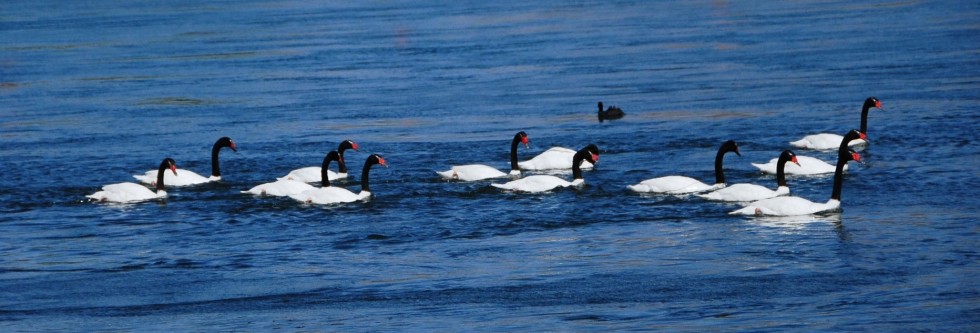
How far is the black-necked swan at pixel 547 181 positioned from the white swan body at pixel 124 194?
197 inches

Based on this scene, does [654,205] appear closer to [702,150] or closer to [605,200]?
[605,200]

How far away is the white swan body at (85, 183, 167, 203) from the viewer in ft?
77.5

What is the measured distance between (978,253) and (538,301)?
485 cm

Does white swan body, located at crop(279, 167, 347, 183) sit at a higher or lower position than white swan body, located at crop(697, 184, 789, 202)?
higher

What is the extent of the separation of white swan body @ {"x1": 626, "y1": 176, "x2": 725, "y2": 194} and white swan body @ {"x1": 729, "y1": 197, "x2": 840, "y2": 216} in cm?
161

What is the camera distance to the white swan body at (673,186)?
72.5 feet

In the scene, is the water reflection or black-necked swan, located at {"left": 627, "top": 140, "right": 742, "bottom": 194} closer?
the water reflection

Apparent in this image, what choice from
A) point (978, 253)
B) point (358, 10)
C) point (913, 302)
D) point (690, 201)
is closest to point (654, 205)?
point (690, 201)

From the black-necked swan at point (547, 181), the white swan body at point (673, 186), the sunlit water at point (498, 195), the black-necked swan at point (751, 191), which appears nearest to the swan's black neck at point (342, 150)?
the sunlit water at point (498, 195)

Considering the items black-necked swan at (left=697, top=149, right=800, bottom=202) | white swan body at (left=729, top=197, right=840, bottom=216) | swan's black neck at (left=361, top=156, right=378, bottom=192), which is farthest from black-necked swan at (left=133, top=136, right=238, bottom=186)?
white swan body at (left=729, top=197, right=840, bottom=216)

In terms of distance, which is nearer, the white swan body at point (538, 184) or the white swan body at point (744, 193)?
the white swan body at point (744, 193)

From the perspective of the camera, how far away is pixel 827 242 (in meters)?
18.5

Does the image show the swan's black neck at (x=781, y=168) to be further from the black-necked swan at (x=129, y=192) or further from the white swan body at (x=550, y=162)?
the black-necked swan at (x=129, y=192)

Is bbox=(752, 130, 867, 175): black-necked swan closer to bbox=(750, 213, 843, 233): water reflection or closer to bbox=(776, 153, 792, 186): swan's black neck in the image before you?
bbox=(776, 153, 792, 186): swan's black neck
